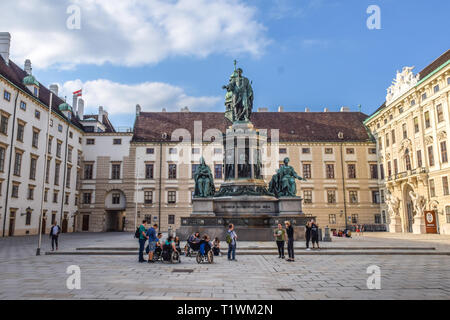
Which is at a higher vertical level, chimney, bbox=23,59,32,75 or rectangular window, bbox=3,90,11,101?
chimney, bbox=23,59,32,75

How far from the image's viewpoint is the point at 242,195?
21.2 meters

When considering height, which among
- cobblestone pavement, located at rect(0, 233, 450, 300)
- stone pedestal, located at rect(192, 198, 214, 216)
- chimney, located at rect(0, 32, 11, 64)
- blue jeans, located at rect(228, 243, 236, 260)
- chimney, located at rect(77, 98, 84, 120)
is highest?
chimney, located at rect(0, 32, 11, 64)

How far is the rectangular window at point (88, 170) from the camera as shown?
50.5 m

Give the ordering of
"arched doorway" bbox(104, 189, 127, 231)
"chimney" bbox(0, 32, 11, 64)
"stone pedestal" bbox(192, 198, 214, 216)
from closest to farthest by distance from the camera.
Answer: "stone pedestal" bbox(192, 198, 214, 216) < "chimney" bbox(0, 32, 11, 64) < "arched doorway" bbox(104, 189, 127, 231)

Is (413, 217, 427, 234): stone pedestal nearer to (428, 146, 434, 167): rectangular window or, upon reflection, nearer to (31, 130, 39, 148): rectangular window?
(428, 146, 434, 167): rectangular window

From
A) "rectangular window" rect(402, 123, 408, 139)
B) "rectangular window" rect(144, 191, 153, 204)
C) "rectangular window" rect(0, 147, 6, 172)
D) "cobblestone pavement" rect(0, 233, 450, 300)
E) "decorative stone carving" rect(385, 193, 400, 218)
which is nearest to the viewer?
"cobblestone pavement" rect(0, 233, 450, 300)

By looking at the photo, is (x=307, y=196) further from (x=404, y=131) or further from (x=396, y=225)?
(x=404, y=131)

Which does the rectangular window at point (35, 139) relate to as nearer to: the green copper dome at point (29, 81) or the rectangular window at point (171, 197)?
the green copper dome at point (29, 81)

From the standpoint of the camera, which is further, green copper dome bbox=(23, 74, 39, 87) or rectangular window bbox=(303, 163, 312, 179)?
rectangular window bbox=(303, 163, 312, 179)

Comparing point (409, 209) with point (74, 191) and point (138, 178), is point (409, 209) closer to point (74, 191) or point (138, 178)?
point (138, 178)

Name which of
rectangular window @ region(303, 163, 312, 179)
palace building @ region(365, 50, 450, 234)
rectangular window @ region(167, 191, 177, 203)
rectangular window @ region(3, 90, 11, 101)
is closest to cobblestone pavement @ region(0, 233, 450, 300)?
rectangular window @ region(3, 90, 11, 101)

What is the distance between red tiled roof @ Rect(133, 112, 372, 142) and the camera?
52688mm

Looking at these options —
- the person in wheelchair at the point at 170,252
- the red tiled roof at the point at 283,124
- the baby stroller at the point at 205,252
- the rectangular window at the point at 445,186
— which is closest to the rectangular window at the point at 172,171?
the red tiled roof at the point at 283,124

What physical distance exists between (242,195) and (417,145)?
28106mm
